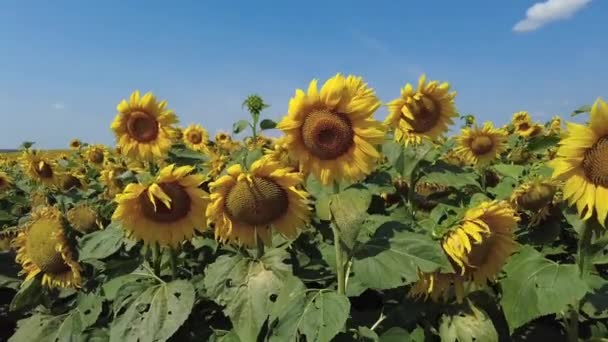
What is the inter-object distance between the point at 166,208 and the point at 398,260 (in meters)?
1.42

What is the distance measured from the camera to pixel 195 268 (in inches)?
155

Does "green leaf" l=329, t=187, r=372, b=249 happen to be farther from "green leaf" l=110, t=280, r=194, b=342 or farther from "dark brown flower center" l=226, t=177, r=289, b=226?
"green leaf" l=110, t=280, r=194, b=342

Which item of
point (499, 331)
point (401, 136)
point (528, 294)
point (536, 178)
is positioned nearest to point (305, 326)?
point (528, 294)

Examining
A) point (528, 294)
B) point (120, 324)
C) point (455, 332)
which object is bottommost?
point (120, 324)

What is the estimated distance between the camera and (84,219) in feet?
12.8

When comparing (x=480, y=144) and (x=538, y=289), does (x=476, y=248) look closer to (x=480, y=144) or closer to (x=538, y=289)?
(x=538, y=289)

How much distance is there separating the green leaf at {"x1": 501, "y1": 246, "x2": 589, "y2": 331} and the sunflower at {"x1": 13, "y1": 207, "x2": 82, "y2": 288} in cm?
265

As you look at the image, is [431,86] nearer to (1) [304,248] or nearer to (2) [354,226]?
(1) [304,248]

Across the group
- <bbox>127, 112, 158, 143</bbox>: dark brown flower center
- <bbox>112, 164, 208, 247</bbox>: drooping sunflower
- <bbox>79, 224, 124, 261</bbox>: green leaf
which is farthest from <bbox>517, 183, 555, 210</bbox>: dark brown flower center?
<bbox>127, 112, 158, 143</bbox>: dark brown flower center

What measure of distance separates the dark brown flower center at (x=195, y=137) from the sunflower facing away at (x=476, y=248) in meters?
7.12

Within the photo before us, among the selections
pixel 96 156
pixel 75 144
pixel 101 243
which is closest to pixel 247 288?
pixel 101 243

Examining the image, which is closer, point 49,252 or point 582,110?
point 582,110

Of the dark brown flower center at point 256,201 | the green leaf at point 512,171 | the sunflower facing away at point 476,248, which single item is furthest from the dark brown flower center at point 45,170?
the sunflower facing away at point 476,248

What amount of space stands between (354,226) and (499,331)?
54.3 inches
